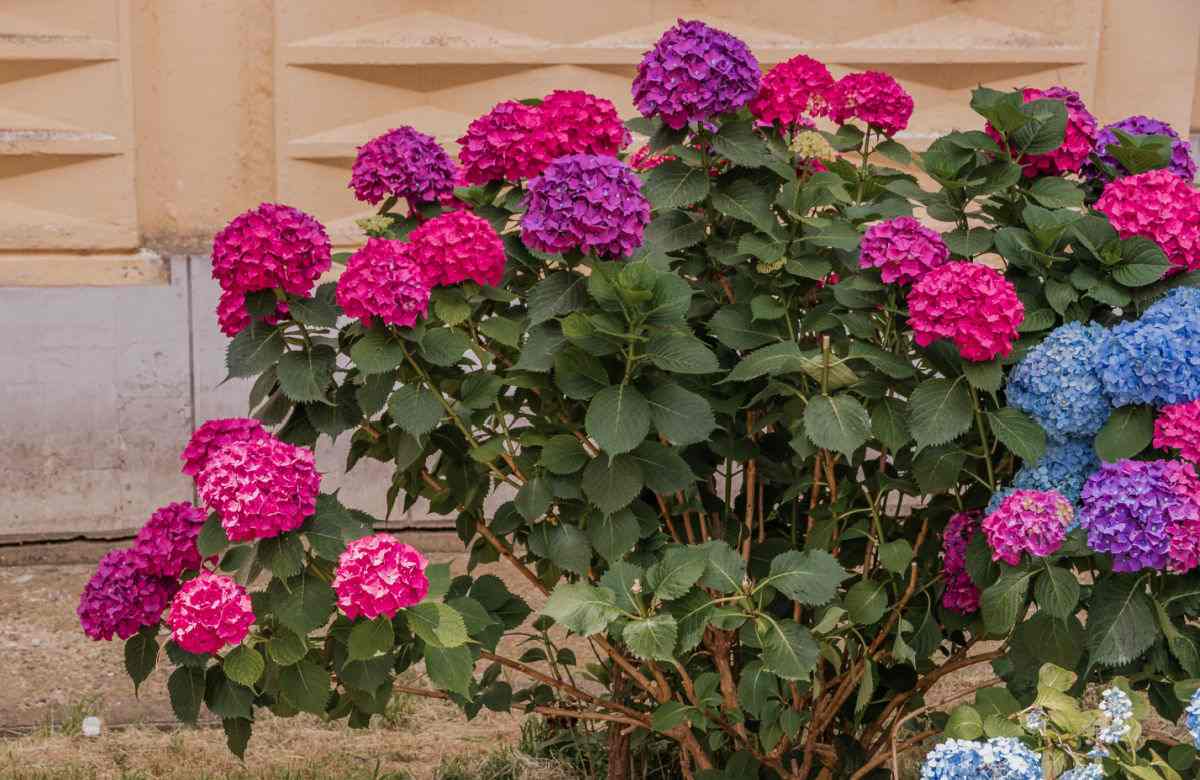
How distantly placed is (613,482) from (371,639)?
17.3 inches

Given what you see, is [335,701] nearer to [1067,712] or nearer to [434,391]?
[434,391]

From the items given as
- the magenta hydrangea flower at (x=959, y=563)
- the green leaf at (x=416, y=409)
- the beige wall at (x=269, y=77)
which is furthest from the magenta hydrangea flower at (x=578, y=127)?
the beige wall at (x=269, y=77)

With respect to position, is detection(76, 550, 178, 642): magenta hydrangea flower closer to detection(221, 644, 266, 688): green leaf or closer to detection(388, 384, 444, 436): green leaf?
detection(221, 644, 266, 688): green leaf

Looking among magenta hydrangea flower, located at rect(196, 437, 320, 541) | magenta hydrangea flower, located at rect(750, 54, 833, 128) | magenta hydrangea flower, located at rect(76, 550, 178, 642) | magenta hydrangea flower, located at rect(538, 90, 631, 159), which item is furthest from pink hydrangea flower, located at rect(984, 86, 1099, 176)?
magenta hydrangea flower, located at rect(76, 550, 178, 642)

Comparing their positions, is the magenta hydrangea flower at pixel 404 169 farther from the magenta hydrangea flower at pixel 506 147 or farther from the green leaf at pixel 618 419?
the green leaf at pixel 618 419

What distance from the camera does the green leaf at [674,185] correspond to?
2488 mm

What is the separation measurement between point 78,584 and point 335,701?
2598 millimetres

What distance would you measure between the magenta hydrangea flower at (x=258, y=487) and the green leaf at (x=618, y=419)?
43 centimetres

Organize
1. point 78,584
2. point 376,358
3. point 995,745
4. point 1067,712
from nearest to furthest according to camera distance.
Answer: point 995,745 < point 1067,712 < point 376,358 < point 78,584

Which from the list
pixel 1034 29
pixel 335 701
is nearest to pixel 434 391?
pixel 335 701

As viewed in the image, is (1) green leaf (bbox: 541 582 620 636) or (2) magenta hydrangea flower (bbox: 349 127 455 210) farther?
(2) magenta hydrangea flower (bbox: 349 127 455 210)

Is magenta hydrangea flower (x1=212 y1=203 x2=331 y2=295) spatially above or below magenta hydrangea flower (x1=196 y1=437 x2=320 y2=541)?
above

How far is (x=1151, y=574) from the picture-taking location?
7.24 ft

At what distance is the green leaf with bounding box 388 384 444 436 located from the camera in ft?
7.79
